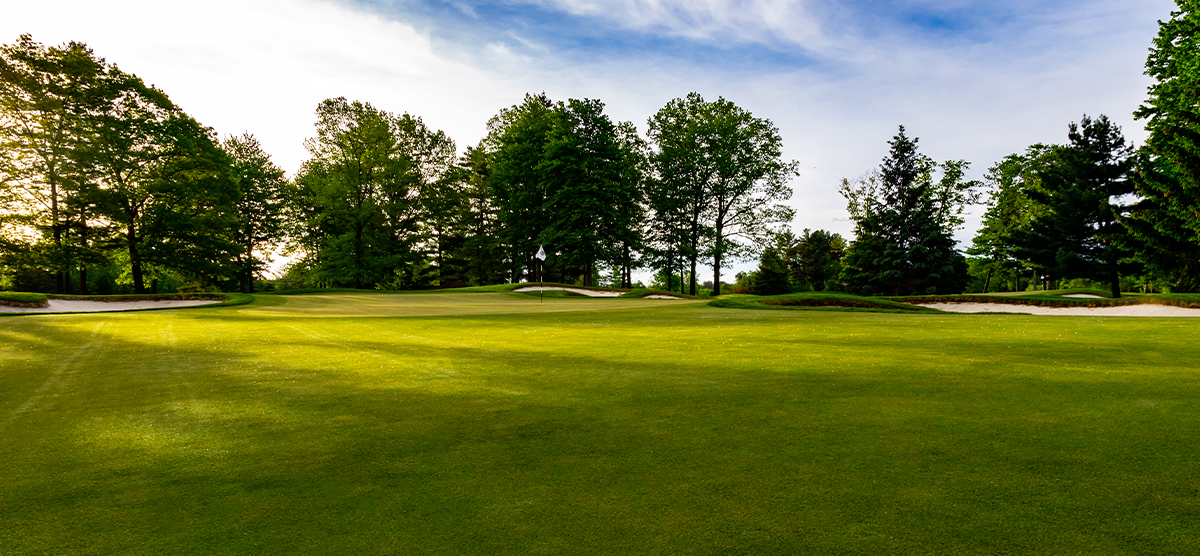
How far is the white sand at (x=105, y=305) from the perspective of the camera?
66.0 ft

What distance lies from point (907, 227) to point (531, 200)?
29.8 m

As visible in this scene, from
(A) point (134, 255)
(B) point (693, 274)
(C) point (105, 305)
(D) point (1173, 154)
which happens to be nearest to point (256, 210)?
(A) point (134, 255)

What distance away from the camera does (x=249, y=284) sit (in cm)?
4425

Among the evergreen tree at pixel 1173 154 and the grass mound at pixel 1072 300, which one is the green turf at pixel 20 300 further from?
the evergreen tree at pixel 1173 154

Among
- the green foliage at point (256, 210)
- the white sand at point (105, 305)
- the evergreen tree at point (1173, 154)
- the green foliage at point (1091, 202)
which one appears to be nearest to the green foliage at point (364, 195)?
the green foliage at point (256, 210)

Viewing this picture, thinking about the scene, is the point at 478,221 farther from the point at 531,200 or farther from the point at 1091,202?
the point at 1091,202

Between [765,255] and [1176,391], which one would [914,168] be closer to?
[765,255]

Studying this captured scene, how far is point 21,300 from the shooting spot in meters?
19.4

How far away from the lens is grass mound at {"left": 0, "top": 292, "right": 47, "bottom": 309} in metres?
19.2

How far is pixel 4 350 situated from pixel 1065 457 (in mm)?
13325

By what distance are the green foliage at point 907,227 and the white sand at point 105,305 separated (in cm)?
4241

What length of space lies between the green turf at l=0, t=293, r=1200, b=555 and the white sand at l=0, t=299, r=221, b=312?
1917 centimetres

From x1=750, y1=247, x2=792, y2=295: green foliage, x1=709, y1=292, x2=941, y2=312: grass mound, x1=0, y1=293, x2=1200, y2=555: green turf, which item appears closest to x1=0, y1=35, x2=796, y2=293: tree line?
x1=750, y1=247, x2=792, y2=295: green foliage

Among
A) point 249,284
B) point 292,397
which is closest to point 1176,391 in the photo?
point 292,397
